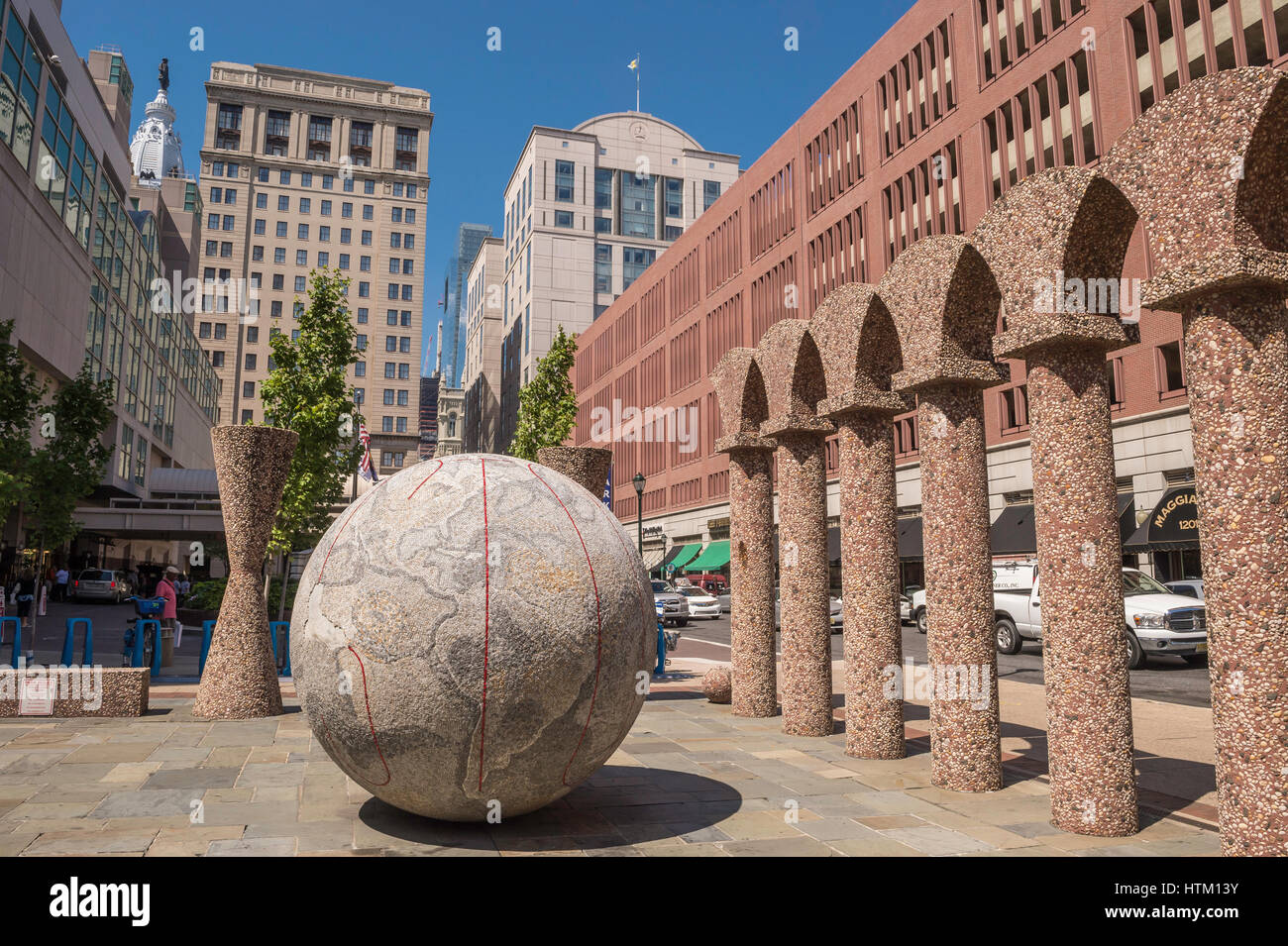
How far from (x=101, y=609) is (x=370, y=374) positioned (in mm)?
51914

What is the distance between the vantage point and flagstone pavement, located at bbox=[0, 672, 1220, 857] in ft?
19.0

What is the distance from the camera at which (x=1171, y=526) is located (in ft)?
85.2

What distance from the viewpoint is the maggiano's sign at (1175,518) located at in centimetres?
2530

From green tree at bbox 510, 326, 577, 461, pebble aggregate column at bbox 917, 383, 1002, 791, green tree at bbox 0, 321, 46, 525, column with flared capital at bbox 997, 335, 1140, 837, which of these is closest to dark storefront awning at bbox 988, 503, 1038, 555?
green tree at bbox 510, 326, 577, 461

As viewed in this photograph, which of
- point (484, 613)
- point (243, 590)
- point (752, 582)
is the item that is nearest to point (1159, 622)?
point (752, 582)

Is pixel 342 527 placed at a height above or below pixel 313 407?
below

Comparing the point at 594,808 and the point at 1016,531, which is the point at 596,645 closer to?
the point at 594,808

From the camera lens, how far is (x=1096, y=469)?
6.60 meters

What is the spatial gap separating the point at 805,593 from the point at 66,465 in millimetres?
22703

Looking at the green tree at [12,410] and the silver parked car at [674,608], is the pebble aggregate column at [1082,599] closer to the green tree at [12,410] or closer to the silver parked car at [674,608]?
the green tree at [12,410]

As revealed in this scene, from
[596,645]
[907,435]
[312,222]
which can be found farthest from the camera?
[312,222]

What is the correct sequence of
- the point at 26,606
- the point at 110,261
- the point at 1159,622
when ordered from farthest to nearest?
the point at 110,261 → the point at 26,606 → the point at 1159,622
